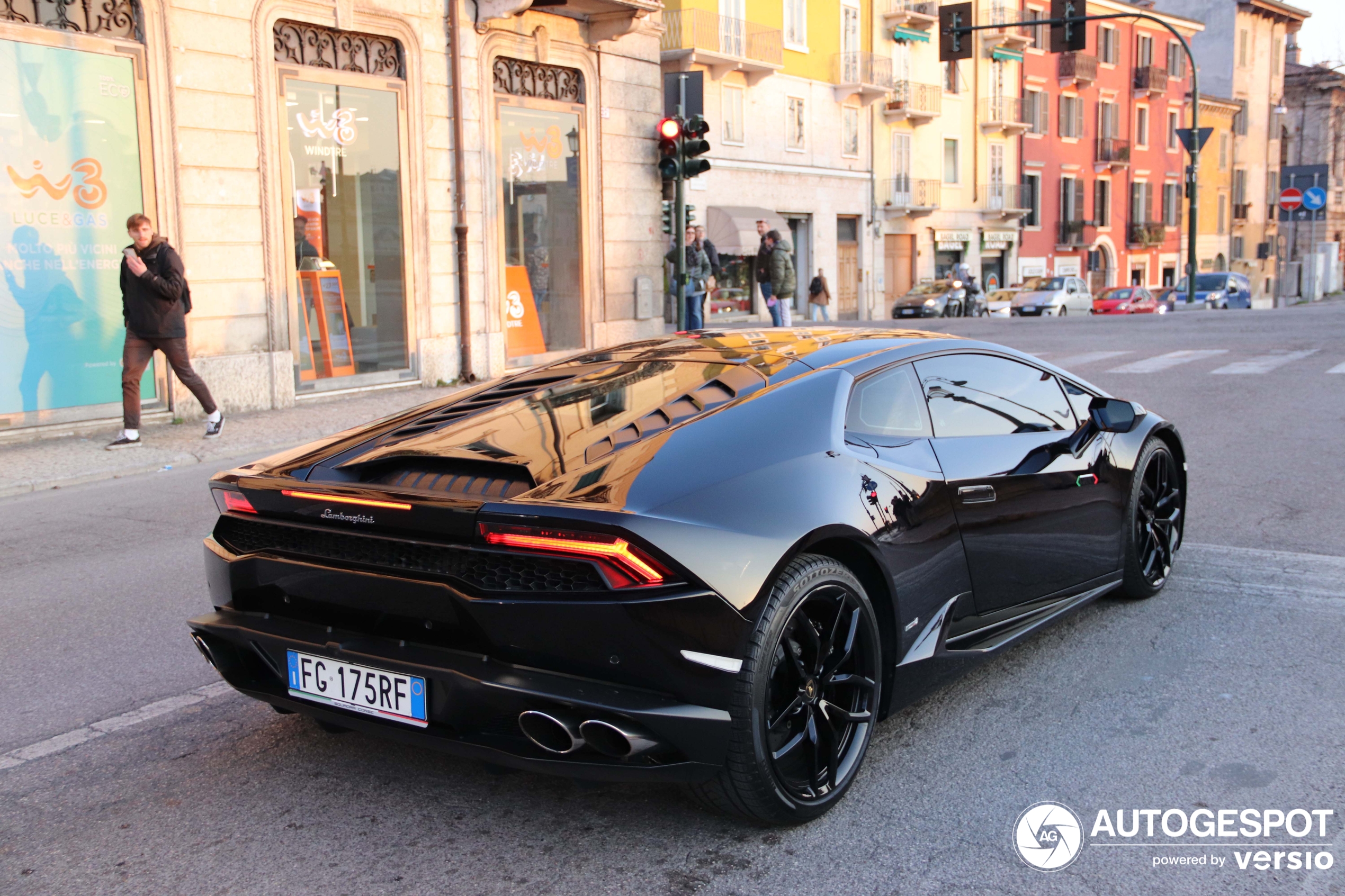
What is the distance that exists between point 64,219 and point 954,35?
21.3 meters

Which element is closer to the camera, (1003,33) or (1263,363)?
(1263,363)

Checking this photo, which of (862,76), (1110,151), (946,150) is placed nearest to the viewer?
(862,76)

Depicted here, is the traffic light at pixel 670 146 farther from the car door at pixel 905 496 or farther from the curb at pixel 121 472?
the car door at pixel 905 496

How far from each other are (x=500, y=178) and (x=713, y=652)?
14.5 metres

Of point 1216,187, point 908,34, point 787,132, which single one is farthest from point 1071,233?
point 787,132

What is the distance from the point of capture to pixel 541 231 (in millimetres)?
17453

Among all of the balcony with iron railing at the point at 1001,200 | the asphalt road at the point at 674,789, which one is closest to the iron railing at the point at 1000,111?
the balcony with iron railing at the point at 1001,200

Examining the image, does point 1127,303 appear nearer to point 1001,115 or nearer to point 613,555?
point 1001,115

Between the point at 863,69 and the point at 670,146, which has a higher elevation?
the point at 863,69

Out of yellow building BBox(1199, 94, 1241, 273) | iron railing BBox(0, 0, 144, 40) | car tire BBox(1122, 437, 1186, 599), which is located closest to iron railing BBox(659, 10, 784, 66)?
iron railing BBox(0, 0, 144, 40)

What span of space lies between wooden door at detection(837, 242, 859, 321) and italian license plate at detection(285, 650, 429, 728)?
127 feet

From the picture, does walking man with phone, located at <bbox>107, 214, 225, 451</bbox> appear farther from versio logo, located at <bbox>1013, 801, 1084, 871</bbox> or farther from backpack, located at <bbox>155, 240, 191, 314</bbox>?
versio logo, located at <bbox>1013, 801, 1084, 871</bbox>

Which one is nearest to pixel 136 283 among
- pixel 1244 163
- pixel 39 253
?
pixel 39 253

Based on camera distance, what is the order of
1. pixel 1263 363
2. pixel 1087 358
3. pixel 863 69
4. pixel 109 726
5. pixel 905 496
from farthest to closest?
pixel 863 69, pixel 1087 358, pixel 1263 363, pixel 109 726, pixel 905 496
